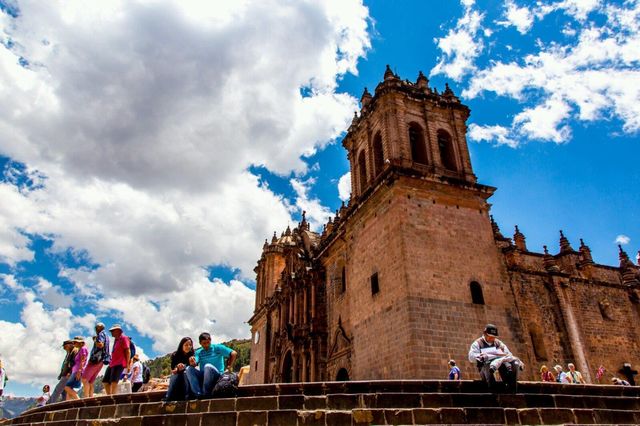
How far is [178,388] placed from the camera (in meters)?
6.63

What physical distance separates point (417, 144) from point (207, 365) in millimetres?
15660

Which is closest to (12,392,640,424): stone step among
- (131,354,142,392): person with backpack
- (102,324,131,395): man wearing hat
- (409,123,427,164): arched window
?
(102,324,131,395): man wearing hat

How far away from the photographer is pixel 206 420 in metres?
6.24

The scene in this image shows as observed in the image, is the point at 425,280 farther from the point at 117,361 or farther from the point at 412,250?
the point at 117,361

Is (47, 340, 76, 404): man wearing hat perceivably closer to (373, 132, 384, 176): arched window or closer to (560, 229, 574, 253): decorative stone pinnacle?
(373, 132, 384, 176): arched window

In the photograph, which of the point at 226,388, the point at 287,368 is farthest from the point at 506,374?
the point at 287,368

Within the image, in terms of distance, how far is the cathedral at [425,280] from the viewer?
15.0 m

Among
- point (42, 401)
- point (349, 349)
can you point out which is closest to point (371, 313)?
point (349, 349)

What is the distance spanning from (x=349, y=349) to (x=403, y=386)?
1161 centimetres

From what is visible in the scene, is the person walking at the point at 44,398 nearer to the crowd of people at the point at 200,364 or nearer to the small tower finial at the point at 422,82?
the crowd of people at the point at 200,364

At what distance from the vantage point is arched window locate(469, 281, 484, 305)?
51.6ft

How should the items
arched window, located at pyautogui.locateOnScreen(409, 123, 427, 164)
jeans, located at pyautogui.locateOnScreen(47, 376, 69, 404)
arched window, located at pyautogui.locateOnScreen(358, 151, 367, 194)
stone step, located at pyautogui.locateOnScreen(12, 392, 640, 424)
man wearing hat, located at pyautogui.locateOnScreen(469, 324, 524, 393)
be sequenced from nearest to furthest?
stone step, located at pyautogui.locateOnScreen(12, 392, 640, 424) → man wearing hat, located at pyautogui.locateOnScreen(469, 324, 524, 393) → jeans, located at pyautogui.locateOnScreen(47, 376, 69, 404) → arched window, located at pyautogui.locateOnScreen(409, 123, 427, 164) → arched window, located at pyautogui.locateOnScreen(358, 151, 367, 194)

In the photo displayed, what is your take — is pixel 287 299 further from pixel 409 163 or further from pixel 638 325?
pixel 638 325

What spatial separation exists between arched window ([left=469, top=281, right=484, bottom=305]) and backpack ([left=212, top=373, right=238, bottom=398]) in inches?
447
